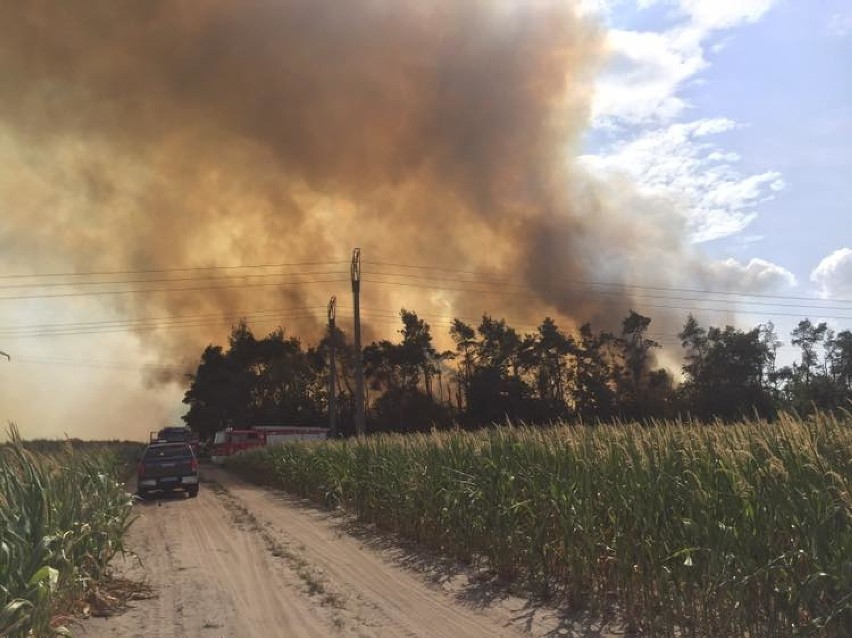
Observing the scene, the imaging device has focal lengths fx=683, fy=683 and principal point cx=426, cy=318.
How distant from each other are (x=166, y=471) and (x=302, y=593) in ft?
60.8

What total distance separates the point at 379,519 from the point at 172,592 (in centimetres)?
694

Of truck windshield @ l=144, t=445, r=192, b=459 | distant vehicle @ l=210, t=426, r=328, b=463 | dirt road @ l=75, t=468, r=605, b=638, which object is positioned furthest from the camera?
distant vehicle @ l=210, t=426, r=328, b=463

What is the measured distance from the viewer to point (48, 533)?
650 cm

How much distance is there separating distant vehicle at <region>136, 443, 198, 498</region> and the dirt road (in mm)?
10060

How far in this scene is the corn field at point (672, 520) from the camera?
5.20 m

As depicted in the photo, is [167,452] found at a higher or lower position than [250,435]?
higher

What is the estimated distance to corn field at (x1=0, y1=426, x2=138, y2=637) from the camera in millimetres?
5312

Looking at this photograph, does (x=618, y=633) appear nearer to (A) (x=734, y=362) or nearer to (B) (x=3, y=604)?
(B) (x=3, y=604)

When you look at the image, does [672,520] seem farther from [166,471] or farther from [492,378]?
[492,378]

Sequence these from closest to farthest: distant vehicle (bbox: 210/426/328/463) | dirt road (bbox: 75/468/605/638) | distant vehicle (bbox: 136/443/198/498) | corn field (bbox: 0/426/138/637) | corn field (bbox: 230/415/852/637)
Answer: corn field (bbox: 230/415/852/637) → corn field (bbox: 0/426/138/637) → dirt road (bbox: 75/468/605/638) → distant vehicle (bbox: 136/443/198/498) → distant vehicle (bbox: 210/426/328/463)

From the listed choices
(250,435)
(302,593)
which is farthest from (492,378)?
(302,593)

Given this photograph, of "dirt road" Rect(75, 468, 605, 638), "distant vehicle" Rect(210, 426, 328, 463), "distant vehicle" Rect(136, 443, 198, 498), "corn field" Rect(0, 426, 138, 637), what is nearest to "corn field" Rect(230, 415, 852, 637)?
"dirt road" Rect(75, 468, 605, 638)

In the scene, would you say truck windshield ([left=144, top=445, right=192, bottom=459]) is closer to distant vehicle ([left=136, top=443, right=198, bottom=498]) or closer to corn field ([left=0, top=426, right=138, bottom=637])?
distant vehicle ([left=136, top=443, right=198, bottom=498])

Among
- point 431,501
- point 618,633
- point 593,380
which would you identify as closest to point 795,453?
point 618,633
